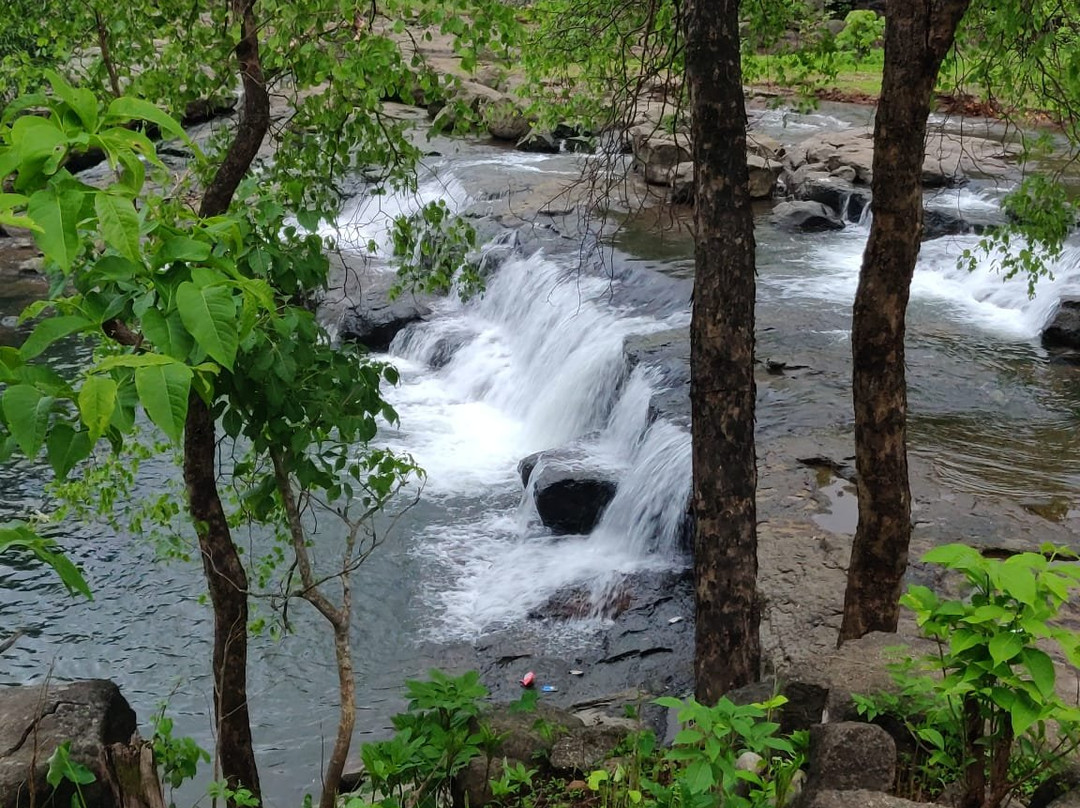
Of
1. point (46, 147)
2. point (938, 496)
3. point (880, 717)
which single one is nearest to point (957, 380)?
point (938, 496)

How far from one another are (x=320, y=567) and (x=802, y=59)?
19.3 feet

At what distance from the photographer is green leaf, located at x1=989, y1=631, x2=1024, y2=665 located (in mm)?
2645

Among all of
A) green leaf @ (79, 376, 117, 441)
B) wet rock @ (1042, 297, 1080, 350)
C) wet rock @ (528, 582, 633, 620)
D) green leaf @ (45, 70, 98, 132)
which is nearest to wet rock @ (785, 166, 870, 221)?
wet rock @ (1042, 297, 1080, 350)

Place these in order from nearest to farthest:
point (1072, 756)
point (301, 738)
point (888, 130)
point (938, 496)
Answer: point (1072, 756) → point (888, 130) → point (301, 738) → point (938, 496)

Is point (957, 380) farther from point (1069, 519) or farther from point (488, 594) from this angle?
point (488, 594)

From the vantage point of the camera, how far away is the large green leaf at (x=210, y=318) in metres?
2.24

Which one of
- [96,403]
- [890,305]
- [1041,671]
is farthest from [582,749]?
[96,403]

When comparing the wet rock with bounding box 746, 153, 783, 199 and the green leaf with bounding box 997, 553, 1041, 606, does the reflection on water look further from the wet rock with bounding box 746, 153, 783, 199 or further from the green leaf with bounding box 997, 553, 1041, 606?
the wet rock with bounding box 746, 153, 783, 199

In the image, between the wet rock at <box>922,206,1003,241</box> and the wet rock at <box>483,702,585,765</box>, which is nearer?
the wet rock at <box>483,702,585,765</box>

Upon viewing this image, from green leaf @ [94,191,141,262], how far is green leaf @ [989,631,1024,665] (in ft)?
7.02

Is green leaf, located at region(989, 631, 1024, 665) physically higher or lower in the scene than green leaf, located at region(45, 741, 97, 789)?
higher

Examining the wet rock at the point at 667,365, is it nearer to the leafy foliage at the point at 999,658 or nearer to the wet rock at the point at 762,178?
the leafy foliage at the point at 999,658

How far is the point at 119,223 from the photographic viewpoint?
2.18m

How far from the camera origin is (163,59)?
5.30 meters
